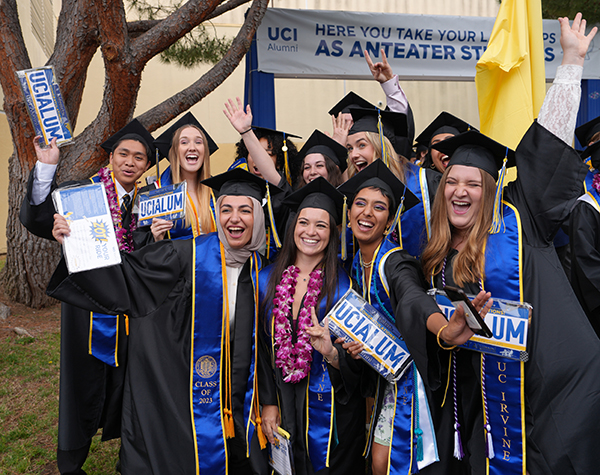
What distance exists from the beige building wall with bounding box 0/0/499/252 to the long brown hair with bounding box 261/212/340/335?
32.5 ft

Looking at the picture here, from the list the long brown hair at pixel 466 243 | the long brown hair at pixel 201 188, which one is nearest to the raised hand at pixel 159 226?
the long brown hair at pixel 201 188

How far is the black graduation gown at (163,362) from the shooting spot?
256 centimetres

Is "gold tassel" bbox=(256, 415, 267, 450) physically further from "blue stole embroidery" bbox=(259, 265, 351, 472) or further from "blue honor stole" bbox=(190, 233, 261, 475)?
"blue stole embroidery" bbox=(259, 265, 351, 472)

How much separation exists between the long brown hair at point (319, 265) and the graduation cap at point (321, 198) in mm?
66

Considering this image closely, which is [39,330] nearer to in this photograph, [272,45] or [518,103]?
[272,45]

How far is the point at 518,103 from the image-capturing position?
3477 mm

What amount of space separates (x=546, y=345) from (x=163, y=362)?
6.17ft

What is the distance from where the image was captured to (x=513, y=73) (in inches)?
138

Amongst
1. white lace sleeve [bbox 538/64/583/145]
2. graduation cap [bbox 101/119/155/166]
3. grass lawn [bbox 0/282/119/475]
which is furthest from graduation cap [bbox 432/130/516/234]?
grass lawn [bbox 0/282/119/475]

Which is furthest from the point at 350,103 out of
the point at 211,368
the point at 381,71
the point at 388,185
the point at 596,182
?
the point at 211,368

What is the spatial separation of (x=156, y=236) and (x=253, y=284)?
0.76 meters

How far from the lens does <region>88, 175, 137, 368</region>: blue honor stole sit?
10.4ft

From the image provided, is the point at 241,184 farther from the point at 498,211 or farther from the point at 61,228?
the point at 498,211

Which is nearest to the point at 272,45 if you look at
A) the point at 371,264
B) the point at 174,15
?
the point at 174,15
